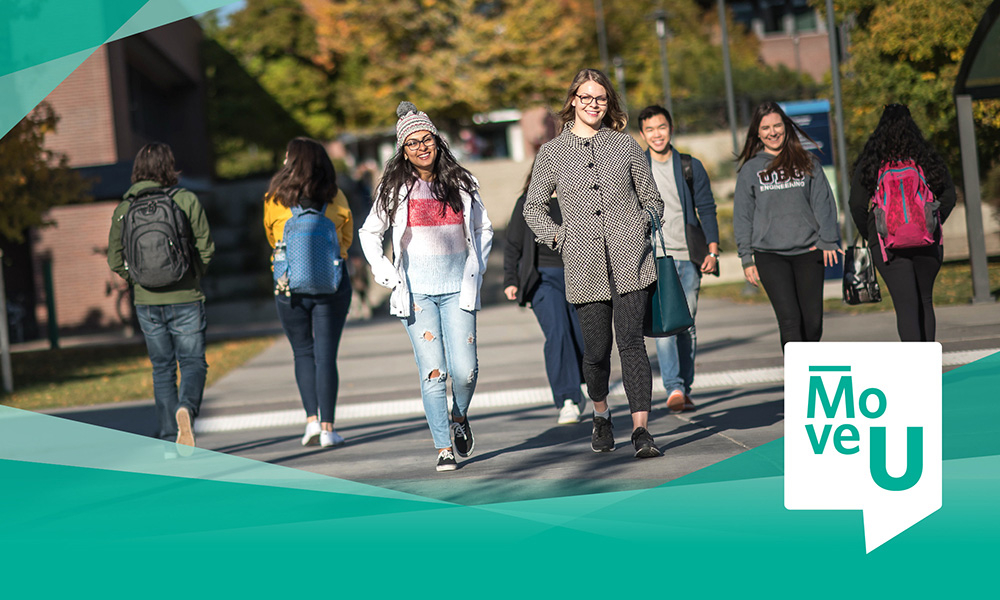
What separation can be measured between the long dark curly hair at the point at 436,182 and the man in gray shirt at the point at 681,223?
1.97 metres

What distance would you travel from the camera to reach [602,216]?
6043 millimetres

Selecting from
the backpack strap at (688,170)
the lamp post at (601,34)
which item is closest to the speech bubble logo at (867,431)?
the backpack strap at (688,170)

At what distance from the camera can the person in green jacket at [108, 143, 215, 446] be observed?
740 cm

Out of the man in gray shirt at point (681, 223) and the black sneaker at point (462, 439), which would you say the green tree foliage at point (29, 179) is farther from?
the black sneaker at point (462, 439)

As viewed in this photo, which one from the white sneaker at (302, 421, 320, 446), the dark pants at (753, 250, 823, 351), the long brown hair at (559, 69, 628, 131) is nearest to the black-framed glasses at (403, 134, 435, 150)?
the long brown hair at (559, 69, 628, 131)

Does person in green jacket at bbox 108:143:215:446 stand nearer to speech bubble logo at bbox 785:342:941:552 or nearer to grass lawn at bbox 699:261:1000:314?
speech bubble logo at bbox 785:342:941:552

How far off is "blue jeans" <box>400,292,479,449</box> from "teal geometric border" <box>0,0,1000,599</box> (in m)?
0.62

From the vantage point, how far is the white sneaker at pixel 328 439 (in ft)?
25.0

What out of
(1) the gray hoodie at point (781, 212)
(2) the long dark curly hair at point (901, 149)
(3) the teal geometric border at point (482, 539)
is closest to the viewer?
(3) the teal geometric border at point (482, 539)

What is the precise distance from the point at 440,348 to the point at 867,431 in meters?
2.56

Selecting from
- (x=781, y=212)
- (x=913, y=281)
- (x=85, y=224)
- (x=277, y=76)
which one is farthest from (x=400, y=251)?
(x=277, y=76)

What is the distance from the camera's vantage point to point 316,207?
7555 millimetres

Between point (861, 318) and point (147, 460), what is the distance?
798 centimetres

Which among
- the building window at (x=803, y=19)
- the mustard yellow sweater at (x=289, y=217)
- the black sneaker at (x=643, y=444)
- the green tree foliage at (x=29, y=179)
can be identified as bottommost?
the black sneaker at (x=643, y=444)
